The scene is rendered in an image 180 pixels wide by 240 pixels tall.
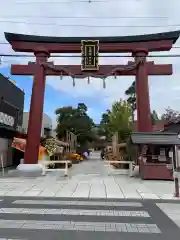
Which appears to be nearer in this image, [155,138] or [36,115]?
[155,138]

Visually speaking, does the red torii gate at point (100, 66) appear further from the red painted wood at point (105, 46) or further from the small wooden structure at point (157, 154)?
the small wooden structure at point (157, 154)

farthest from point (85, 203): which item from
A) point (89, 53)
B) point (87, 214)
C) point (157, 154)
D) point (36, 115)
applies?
point (89, 53)

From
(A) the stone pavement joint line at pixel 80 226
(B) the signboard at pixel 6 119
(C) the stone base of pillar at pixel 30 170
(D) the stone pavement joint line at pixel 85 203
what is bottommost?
(A) the stone pavement joint line at pixel 80 226

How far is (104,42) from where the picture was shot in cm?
2461

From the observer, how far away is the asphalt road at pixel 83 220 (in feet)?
23.0

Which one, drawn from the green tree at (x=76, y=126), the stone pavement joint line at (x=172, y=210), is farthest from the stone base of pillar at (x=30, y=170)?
the green tree at (x=76, y=126)

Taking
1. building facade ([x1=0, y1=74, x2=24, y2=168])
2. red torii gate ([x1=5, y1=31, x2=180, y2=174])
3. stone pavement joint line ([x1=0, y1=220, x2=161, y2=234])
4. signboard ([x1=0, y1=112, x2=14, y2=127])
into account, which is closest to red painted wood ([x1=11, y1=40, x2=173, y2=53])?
red torii gate ([x1=5, y1=31, x2=180, y2=174])

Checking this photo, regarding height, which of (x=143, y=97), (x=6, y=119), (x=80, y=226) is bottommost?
(x=80, y=226)

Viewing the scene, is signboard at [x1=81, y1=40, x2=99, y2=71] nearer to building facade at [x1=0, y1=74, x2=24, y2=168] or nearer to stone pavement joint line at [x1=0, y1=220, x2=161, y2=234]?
building facade at [x1=0, y1=74, x2=24, y2=168]

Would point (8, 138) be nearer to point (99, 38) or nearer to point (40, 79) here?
point (40, 79)

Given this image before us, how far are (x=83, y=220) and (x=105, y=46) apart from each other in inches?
708

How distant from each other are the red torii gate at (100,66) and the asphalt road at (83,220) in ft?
42.6

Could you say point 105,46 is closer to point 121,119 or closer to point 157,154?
point 157,154

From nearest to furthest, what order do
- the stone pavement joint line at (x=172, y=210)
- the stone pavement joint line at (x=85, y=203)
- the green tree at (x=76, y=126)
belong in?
the stone pavement joint line at (x=172, y=210) < the stone pavement joint line at (x=85, y=203) < the green tree at (x=76, y=126)
